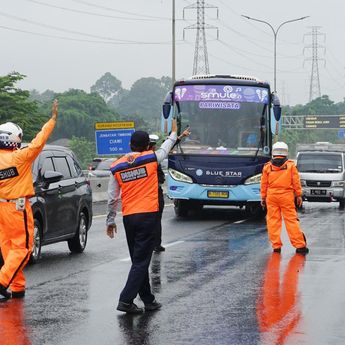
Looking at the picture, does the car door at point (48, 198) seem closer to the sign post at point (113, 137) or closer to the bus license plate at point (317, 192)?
the bus license plate at point (317, 192)

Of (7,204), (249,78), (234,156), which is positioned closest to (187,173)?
(234,156)

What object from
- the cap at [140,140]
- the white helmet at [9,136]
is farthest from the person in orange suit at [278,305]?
the white helmet at [9,136]

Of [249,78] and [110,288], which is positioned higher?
[249,78]

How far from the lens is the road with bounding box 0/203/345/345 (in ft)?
26.3

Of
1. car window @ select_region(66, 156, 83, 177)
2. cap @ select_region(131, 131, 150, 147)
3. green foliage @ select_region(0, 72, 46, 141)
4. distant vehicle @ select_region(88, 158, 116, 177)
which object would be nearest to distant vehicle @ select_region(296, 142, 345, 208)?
distant vehicle @ select_region(88, 158, 116, 177)

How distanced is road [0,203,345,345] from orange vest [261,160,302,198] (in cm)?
99

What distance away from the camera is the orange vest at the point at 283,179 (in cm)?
1506

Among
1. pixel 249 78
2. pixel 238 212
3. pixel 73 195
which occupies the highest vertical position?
pixel 249 78

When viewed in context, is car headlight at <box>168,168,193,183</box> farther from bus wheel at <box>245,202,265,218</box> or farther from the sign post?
the sign post

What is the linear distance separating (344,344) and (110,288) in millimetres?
3890

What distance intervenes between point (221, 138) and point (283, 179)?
7.81 metres

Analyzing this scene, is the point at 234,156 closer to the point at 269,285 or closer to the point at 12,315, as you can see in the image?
the point at 269,285

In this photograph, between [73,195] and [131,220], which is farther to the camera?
[73,195]

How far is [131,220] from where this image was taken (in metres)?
9.09
